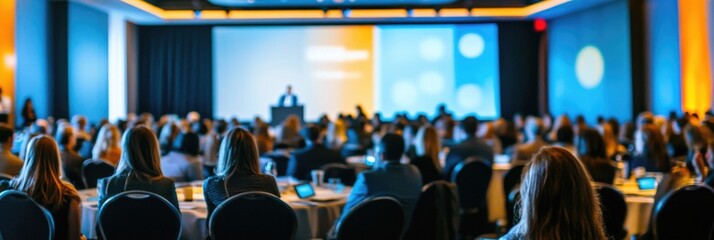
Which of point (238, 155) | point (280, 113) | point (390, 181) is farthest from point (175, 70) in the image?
point (238, 155)

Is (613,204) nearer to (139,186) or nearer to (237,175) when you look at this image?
(237,175)

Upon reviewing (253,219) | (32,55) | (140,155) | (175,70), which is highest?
(175,70)

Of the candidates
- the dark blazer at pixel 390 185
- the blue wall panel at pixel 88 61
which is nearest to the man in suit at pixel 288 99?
the blue wall panel at pixel 88 61

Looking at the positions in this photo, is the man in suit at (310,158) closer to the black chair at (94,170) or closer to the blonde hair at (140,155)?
the black chair at (94,170)

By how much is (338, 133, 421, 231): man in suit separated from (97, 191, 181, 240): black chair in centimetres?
125

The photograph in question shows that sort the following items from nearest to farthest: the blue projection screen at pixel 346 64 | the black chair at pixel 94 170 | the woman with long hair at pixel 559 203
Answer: the woman with long hair at pixel 559 203 < the black chair at pixel 94 170 < the blue projection screen at pixel 346 64

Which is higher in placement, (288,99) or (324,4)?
(324,4)

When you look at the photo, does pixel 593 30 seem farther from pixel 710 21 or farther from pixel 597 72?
pixel 710 21

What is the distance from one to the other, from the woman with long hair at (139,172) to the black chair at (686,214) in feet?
8.71

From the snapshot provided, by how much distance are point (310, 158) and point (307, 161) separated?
4cm

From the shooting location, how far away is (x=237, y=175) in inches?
171

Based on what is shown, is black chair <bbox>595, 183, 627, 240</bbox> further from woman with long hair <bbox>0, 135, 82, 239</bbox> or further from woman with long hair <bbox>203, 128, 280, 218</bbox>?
woman with long hair <bbox>0, 135, 82, 239</bbox>

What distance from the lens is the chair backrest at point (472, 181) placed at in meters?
7.27

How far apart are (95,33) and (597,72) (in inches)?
401
